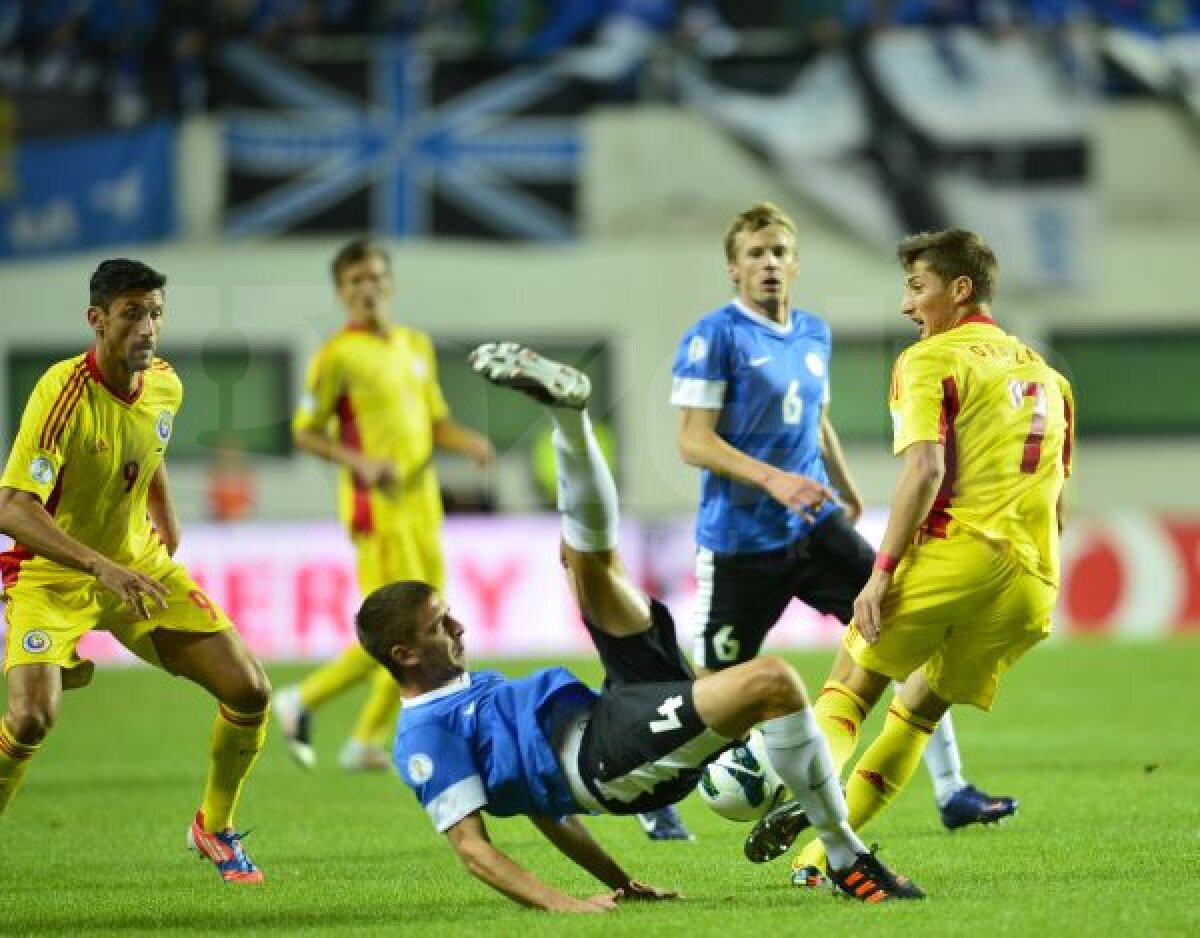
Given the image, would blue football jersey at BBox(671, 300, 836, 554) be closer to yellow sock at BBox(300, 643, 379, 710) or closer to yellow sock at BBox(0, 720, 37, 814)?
yellow sock at BBox(0, 720, 37, 814)

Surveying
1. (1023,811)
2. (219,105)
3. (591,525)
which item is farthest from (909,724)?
(219,105)

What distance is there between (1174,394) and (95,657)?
11643mm

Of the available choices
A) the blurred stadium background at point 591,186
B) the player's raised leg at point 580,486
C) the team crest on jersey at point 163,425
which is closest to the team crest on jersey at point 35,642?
the team crest on jersey at point 163,425

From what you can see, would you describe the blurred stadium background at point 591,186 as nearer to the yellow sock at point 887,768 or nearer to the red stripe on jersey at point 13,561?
the red stripe on jersey at point 13,561

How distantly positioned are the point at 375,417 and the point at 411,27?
1175 centimetres

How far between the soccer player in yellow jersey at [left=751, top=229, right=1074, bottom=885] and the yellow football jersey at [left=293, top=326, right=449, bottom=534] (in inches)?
171

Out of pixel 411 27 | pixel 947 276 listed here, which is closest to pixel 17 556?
pixel 947 276

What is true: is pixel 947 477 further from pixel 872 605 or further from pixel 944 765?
pixel 944 765

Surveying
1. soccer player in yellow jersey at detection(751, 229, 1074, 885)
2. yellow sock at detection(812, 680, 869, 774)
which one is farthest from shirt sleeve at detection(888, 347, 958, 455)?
yellow sock at detection(812, 680, 869, 774)

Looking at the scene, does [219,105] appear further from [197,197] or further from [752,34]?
[752,34]

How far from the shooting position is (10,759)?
22.0 ft

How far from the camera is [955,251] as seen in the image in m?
6.38

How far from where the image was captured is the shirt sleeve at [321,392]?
10438 millimetres

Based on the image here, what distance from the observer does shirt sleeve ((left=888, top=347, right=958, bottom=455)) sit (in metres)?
6.04
